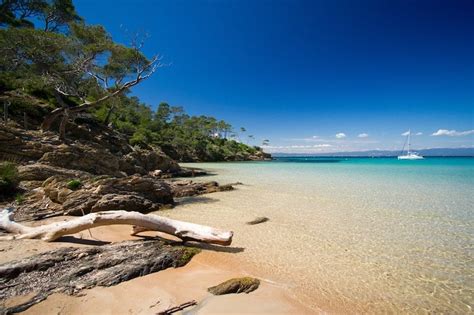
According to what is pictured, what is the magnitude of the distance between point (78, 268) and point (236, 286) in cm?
293

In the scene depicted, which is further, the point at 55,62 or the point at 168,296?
the point at 55,62

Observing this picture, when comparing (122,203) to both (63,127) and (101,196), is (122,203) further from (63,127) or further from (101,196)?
(63,127)

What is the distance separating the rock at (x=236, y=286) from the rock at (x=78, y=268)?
1.30 metres

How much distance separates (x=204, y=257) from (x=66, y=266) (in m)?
2.77

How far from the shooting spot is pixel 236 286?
4219 millimetres

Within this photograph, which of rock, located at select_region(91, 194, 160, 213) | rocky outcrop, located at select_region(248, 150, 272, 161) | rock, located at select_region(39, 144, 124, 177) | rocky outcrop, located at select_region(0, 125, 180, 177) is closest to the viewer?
rock, located at select_region(91, 194, 160, 213)

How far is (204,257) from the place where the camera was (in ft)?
18.3

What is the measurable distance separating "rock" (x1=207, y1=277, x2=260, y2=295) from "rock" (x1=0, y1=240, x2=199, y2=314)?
1.30m

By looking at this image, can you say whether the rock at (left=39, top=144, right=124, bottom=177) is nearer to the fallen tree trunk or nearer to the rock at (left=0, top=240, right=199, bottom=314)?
the fallen tree trunk

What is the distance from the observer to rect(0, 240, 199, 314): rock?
11.6 feet

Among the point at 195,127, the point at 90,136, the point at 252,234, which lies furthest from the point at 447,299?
the point at 195,127

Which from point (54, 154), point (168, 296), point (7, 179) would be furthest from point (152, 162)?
point (168, 296)

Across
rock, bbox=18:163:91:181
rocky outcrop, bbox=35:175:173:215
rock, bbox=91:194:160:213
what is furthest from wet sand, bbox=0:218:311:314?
rock, bbox=18:163:91:181

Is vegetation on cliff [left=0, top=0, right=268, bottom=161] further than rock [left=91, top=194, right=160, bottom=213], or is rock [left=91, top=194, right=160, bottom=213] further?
vegetation on cliff [left=0, top=0, right=268, bottom=161]
